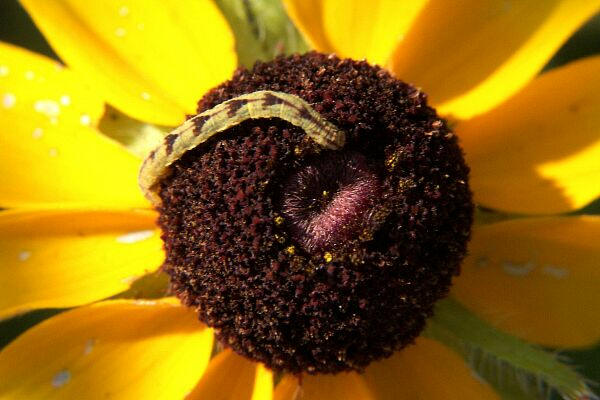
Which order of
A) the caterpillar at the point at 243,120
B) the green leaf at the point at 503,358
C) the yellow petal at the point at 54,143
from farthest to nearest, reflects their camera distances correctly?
the yellow petal at the point at 54,143 < the green leaf at the point at 503,358 < the caterpillar at the point at 243,120

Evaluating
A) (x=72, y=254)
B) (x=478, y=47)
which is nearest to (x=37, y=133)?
(x=72, y=254)

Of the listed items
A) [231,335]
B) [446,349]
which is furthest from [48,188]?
[446,349]

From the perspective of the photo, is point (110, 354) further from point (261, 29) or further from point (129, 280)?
point (261, 29)

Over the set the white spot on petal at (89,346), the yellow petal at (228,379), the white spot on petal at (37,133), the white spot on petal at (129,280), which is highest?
the white spot on petal at (37,133)

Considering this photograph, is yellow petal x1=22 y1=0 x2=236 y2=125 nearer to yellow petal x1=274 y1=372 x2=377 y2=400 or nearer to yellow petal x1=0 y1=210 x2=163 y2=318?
yellow petal x1=0 y1=210 x2=163 y2=318

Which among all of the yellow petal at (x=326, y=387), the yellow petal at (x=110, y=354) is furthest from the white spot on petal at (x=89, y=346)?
the yellow petal at (x=326, y=387)

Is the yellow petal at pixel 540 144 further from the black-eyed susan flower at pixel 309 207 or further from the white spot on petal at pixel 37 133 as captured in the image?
the white spot on petal at pixel 37 133

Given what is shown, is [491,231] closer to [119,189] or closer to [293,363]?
[293,363]

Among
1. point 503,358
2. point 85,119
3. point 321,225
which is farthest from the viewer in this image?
point 85,119
